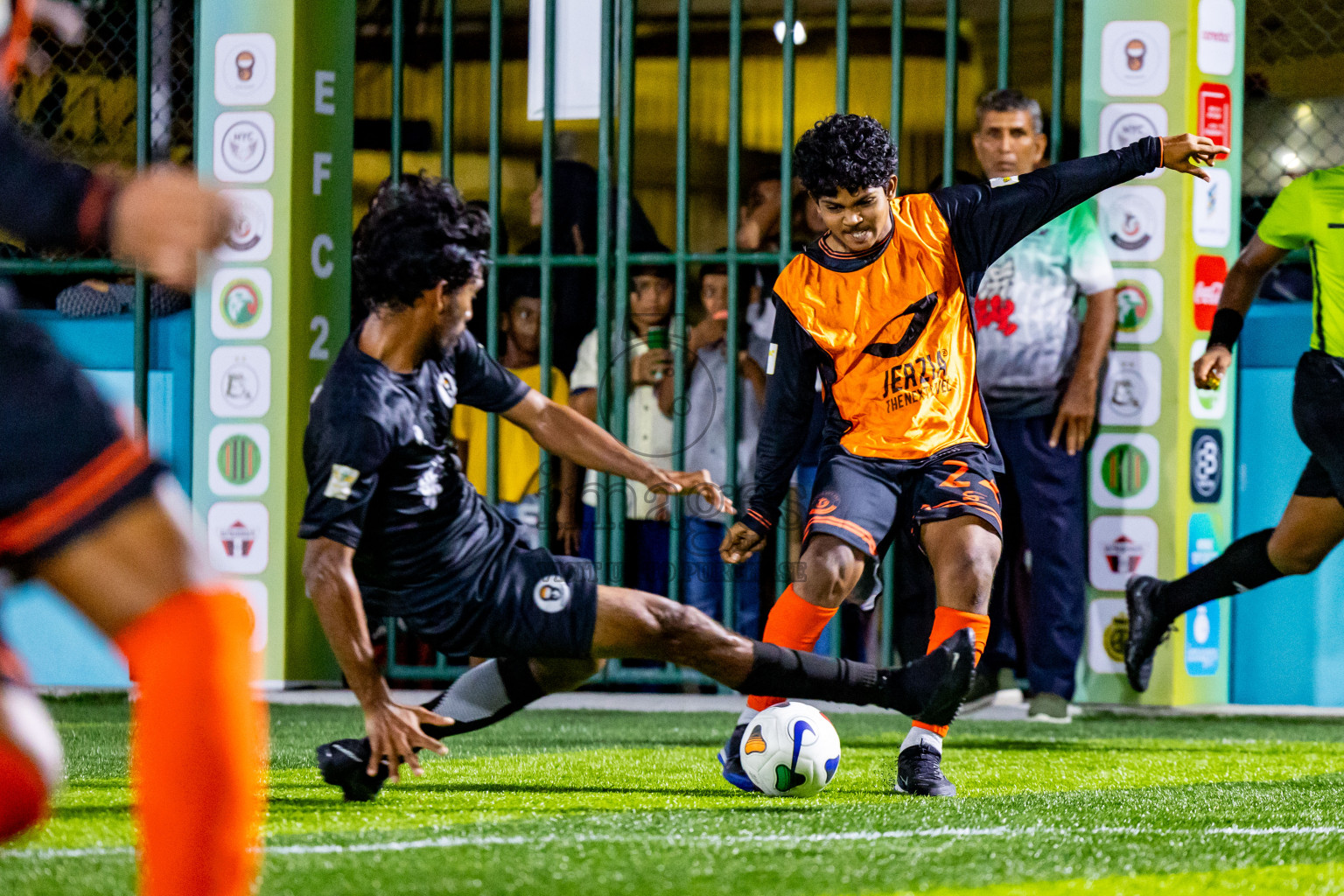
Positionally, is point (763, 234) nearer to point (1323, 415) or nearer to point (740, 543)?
point (1323, 415)

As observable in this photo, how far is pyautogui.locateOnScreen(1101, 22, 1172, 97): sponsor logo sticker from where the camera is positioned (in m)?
6.43

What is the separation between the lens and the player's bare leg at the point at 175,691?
1.62 m

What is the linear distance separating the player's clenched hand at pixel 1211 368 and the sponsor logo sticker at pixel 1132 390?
1.39 meters

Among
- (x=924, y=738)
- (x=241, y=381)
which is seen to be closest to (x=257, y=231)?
(x=241, y=381)

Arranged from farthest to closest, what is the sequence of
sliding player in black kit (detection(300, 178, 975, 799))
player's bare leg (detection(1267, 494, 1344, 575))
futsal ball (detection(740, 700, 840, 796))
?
player's bare leg (detection(1267, 494, 1344, 575)) → futsal ball (detection(740, 700, 840, 796)) → sliding player in black kit (detection(300, 178, 975, 799))

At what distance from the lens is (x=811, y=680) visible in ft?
12.2

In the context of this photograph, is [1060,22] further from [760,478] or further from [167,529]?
[167,529]

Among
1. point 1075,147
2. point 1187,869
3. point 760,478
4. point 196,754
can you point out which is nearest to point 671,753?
point 760,478

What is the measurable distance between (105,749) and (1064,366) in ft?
12.2

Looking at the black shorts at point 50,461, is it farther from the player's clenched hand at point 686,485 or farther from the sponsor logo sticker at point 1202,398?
the sponsor logo sticker at point 1202,398

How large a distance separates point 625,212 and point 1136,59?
7.22ft

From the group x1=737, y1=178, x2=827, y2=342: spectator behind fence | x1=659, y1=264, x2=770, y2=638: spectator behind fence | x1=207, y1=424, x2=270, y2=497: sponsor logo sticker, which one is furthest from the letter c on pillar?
x1=737, y1=178, x2=827, y2=342: spectator behind fence

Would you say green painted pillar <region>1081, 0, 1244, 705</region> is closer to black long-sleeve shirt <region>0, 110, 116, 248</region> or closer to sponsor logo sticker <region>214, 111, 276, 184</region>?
sponsor logo sticker <region>214, 111, 276, 184</region>

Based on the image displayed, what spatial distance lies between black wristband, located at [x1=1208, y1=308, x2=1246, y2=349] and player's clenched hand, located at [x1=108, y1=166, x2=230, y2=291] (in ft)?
13.7
